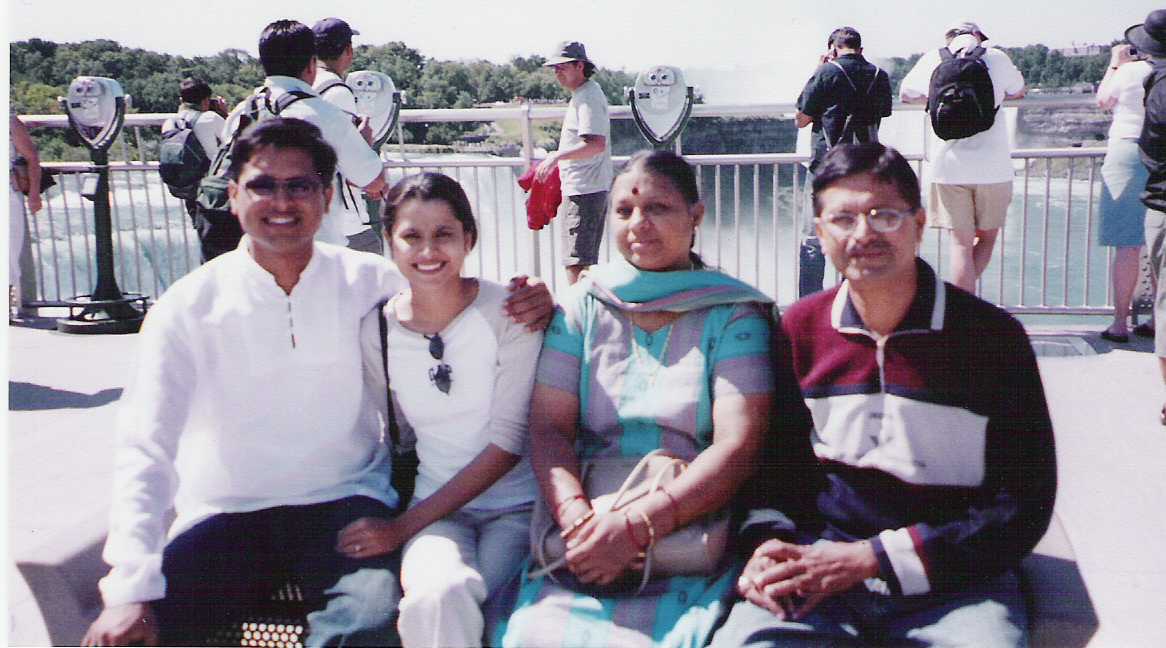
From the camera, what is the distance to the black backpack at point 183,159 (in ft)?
19.0

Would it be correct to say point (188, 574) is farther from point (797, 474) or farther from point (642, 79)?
point (642, 79)

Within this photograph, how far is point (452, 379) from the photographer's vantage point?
2158 mm

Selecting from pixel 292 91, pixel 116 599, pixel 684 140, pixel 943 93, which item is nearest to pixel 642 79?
pixel 684 140

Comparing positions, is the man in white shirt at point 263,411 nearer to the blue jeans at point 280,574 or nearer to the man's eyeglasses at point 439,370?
the blue jeans at point 280,574

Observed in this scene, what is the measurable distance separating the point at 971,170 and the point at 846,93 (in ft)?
2.37

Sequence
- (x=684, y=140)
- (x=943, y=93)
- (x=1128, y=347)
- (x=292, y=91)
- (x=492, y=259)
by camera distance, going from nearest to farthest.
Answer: (x=292, y=91) < (x=943, y=93) < (x=1128, y=347) < (x=684, y=140) < (x=492, y=259)

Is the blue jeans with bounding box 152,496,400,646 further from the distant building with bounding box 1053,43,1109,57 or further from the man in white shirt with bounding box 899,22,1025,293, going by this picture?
the man in white shirt with bounding box 899,22,1025,293

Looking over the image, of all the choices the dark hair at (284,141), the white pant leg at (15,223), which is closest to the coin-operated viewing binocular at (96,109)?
the white pant leg at (15,223)

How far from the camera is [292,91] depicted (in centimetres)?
359

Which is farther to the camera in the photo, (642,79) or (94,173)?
(94,173)

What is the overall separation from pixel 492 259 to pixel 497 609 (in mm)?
5221

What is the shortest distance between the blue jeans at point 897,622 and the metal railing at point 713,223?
140 inches

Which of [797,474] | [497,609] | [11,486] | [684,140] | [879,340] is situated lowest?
[11,486]

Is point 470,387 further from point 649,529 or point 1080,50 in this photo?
point 1080,50
